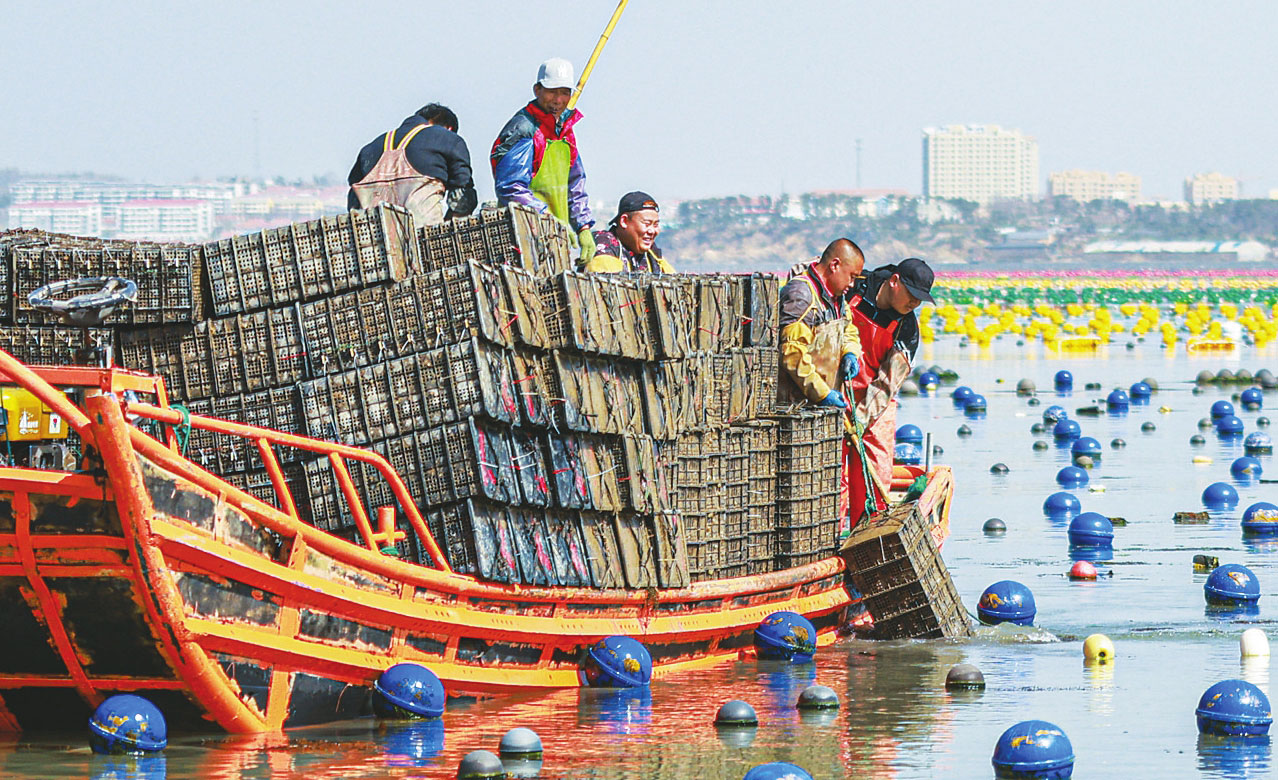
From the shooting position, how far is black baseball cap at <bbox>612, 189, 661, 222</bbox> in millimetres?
14477

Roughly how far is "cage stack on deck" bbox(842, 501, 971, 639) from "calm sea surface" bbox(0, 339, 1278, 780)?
18 cm

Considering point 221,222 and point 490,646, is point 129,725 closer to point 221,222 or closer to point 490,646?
point 490,646

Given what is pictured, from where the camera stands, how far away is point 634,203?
47.6 ft

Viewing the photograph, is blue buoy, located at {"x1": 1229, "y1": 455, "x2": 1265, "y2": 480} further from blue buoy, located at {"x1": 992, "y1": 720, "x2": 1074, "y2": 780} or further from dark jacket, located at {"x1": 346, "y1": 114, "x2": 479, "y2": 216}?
blue buoy, located at {"x1": 992, "y1": 720, "x2": 1074, "y2": 780}

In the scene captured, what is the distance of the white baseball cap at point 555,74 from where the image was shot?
14055mm

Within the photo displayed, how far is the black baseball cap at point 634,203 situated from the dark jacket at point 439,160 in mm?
1011

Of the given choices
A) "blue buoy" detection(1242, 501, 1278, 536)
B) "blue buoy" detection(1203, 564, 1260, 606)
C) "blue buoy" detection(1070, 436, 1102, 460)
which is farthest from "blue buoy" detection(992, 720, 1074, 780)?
"blue buoy" detection(1070, 436, 1102, 460)

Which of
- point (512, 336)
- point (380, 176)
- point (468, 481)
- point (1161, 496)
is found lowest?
point (1161, 496)

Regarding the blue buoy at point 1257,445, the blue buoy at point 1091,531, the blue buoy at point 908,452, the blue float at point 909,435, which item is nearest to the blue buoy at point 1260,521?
the blue buoy at point 1091,531

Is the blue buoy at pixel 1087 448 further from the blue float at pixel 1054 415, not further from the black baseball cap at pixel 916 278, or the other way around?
the black baseball cap at pixel 916 278

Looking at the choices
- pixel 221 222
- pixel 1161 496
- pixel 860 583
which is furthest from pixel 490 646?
pixel 221 222

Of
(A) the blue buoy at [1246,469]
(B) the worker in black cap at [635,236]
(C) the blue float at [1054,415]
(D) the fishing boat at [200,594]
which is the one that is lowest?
(A) the blue buoy at [1246,469]

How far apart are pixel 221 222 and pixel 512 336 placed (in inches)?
7549

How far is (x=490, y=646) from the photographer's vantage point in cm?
1206
